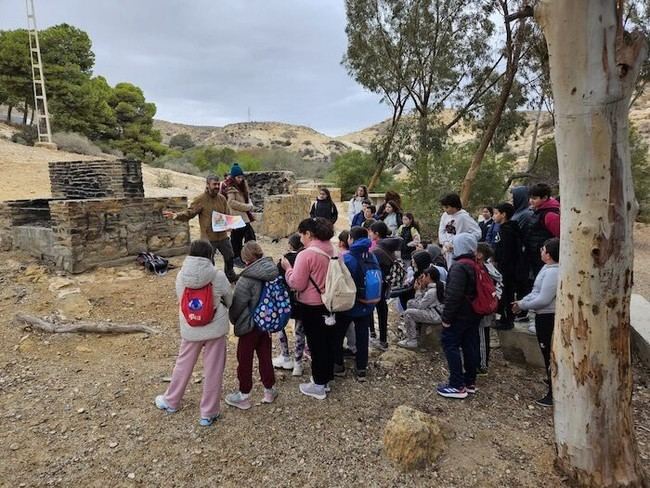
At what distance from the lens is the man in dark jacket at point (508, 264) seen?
14.3 ft

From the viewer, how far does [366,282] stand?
147 inches

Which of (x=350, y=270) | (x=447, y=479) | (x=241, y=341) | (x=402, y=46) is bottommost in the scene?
(x=447, y=479)

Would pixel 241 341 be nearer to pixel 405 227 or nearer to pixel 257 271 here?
pixel 257 271

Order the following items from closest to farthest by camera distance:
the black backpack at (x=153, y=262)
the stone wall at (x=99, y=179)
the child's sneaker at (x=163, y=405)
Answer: the child's sneaker at (x=163, y=405), the black backpack at (x=153, y=262), the stone wall at (x=99, y=179)

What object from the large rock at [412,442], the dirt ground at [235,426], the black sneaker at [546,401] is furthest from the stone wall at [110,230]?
the black sneaker at [546,401]

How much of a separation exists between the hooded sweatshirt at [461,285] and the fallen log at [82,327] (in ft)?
11.0

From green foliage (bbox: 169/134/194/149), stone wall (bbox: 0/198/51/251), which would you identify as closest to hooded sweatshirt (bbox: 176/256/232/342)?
stone wall (bbox: 0/198/51/251)

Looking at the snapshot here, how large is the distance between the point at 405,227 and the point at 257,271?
9.83ft

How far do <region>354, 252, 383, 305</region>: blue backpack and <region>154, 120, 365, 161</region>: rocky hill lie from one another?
164ft

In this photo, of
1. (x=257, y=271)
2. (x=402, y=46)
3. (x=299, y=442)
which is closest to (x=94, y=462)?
(x=299, y=442)

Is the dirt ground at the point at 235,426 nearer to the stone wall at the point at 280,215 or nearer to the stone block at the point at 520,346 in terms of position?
the stone block at the point at 520,346

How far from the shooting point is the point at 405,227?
5.88 m

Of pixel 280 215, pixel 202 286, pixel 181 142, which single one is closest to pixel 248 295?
pixel 202 286

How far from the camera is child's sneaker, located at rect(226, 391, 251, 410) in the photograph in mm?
3541
